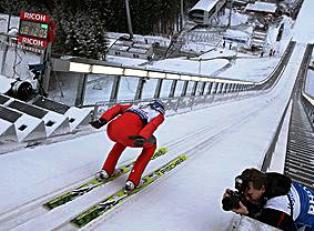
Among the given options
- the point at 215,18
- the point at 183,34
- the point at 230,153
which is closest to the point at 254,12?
the point at 215,18

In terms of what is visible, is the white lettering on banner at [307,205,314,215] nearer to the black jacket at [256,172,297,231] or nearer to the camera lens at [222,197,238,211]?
the black jacket at [256,172,297,231]

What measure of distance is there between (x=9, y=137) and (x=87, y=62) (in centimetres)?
238

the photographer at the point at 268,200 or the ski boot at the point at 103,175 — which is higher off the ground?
the photographer at the point at 268,200

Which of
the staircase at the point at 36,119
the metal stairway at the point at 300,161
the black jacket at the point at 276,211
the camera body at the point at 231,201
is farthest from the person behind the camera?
the metal stairway at the point at 300,161

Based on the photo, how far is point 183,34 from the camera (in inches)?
2296

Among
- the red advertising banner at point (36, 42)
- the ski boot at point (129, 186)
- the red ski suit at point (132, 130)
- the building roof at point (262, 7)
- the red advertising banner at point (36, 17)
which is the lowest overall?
the ski boot at point (129, 186)

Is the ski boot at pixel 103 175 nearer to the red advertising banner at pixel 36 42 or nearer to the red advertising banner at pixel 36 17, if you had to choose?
the red advertising banner at pixel 36 42

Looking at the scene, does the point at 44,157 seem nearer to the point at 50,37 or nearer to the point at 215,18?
the point at 50,37

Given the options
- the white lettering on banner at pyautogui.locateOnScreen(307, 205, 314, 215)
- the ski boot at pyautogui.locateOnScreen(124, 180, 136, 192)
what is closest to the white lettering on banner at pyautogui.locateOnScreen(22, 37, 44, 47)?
the ski boot at pyautogui.locateOnScreen(124, 180, 136, 192)

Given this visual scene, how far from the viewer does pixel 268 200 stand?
322 centimetres

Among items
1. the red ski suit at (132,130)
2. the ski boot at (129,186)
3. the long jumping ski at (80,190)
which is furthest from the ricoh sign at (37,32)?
the ski boot at (129,186)

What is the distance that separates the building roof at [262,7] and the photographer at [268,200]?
78267mm

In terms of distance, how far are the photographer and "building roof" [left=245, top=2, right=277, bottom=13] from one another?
78.3m

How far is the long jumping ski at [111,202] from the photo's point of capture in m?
3.38
